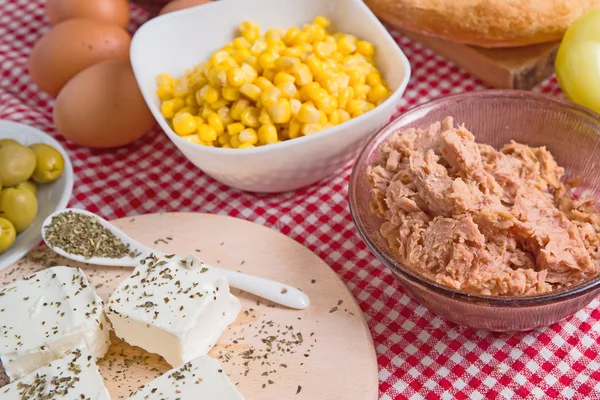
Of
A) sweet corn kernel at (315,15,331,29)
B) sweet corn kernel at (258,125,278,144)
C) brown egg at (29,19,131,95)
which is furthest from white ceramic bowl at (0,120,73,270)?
sweet corn kernel at (315,15,331,29)

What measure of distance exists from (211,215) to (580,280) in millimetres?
1160

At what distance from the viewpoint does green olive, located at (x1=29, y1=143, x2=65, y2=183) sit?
242 centimetres

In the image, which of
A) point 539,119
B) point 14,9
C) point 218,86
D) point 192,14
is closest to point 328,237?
point 218,86

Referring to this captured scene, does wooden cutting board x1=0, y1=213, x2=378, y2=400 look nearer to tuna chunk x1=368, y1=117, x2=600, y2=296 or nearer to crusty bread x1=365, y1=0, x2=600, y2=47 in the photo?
tuna chunk x1=368, y1=117, x2=600, y2=296

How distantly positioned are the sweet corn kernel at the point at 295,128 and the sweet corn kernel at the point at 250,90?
145 mm

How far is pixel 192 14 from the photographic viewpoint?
2.58m

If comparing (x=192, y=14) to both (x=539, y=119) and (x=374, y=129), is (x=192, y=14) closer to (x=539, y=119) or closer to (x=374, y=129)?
(x=374, y=129)

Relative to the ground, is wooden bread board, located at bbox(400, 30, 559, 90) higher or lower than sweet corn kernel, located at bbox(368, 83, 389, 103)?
higher

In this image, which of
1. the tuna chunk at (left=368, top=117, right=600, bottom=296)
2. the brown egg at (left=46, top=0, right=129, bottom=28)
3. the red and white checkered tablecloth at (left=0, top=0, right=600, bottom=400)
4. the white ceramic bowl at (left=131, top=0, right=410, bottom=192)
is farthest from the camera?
the brown egg at (left=46, top=0, right=129, bottom=28)

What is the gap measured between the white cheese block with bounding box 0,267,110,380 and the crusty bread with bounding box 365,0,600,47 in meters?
1.58

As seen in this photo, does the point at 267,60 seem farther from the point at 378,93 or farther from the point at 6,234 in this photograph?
the point at 6,234

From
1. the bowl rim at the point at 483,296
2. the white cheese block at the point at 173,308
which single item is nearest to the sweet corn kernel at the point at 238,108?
the bowl rim at the point at 483,296

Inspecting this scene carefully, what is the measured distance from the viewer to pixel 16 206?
2.28 m

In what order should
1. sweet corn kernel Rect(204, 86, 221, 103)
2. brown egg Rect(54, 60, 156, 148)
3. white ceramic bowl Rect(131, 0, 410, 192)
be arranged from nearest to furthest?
white ceramic bowl Rect(131, 0, 410, 192), sweet corn kernel Rect(204, 86, 221, 103), brown egg Rect(54, 60, 156, 148)
